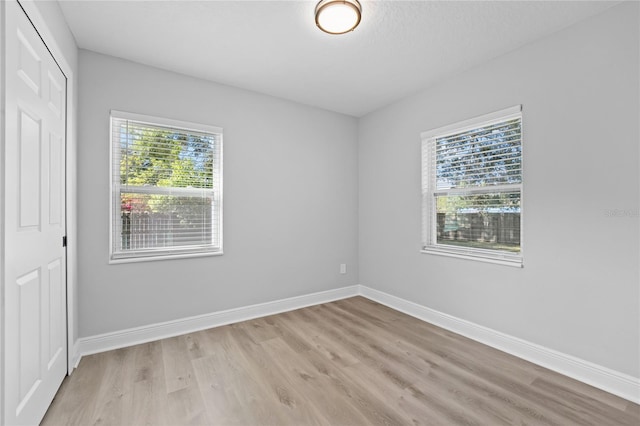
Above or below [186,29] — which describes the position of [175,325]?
below

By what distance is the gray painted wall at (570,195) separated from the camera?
1985 mm

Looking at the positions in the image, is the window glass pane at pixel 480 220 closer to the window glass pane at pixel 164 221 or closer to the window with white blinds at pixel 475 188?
the window with white blinds at pixel 475 188

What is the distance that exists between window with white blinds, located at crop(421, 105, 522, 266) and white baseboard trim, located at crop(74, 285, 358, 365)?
5.44 ft

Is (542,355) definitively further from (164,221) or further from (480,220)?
(164,221)

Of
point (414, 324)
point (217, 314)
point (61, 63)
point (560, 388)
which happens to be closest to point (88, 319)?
point (217, 314)

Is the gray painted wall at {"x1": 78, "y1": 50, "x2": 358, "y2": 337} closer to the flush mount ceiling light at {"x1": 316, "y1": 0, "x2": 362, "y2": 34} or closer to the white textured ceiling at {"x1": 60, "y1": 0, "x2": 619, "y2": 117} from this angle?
the white textured ceiling at {"x1": 60, "y1": 0, "x2": 619, "y2": 117}

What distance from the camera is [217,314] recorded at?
3133mm

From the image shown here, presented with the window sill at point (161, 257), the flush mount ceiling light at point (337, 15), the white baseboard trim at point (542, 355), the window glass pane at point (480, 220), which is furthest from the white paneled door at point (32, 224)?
the window glass pane at point (480, 220)

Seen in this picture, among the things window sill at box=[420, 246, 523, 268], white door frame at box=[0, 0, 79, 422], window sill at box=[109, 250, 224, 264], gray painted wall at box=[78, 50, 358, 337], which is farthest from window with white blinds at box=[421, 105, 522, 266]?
white door frame at box=[0, 0, 79, 422]

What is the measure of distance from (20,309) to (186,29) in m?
2.14

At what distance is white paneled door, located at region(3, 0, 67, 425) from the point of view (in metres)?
1.33

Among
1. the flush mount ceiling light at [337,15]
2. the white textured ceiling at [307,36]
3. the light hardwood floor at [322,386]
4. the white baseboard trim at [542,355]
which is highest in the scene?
the white textured ceiling at [307,36]

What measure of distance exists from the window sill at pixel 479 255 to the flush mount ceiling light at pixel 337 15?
2.33 meters

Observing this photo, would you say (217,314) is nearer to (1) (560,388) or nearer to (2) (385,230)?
(2) (385,230)
